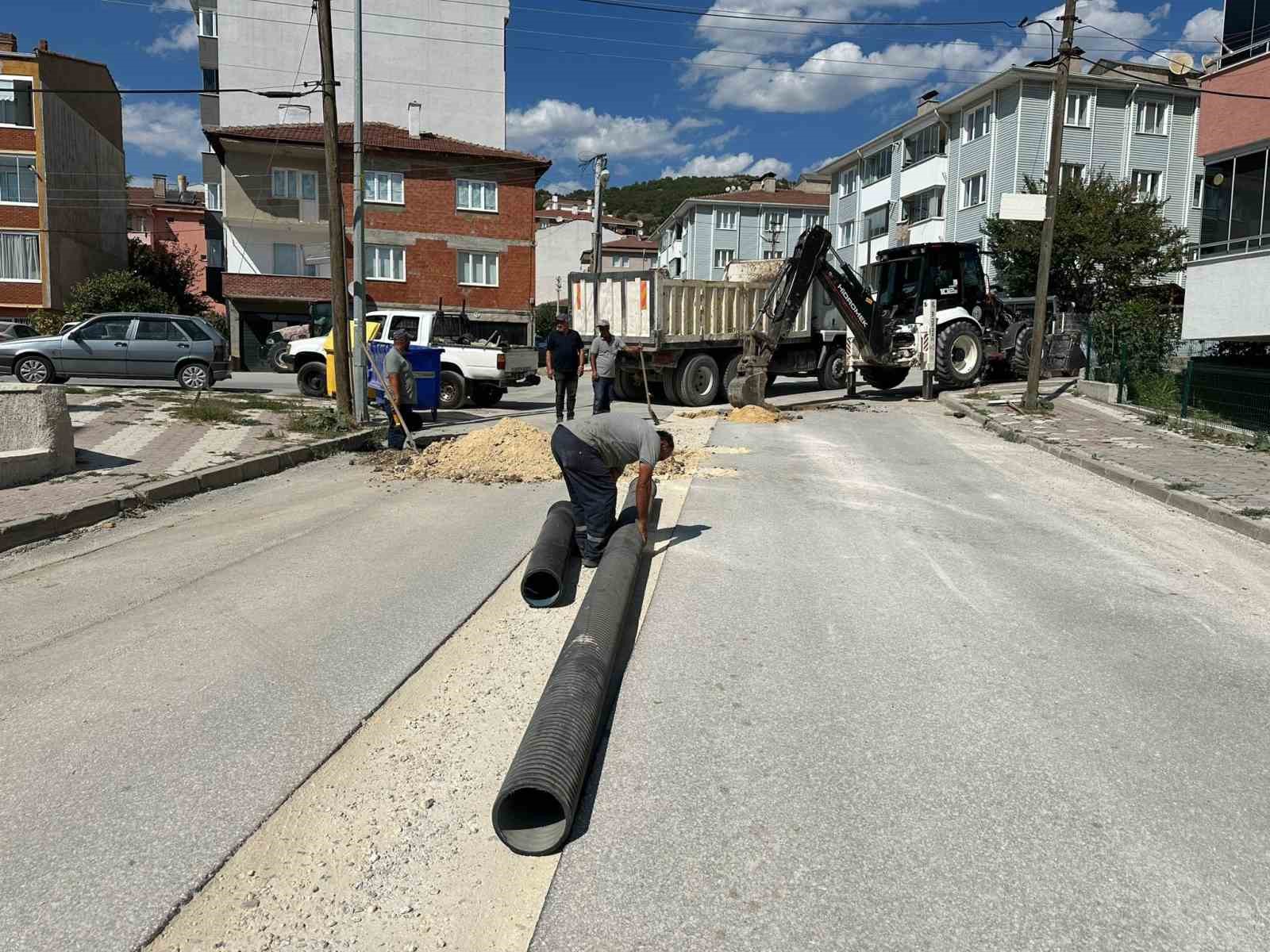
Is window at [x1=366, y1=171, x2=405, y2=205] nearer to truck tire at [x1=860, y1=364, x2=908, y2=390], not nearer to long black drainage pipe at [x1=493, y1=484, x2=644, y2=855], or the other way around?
truck tire at [x1=860, y1=364, x2=908, y2=390]

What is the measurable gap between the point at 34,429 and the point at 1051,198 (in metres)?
16.3

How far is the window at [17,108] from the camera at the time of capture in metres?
38.9

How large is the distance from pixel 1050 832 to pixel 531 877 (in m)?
1.79

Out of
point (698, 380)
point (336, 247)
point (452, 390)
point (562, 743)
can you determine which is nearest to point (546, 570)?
point (562, 743)

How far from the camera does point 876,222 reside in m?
50.2

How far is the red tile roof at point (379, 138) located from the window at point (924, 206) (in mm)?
17034

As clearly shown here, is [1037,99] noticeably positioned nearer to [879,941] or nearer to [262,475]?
[262,475]

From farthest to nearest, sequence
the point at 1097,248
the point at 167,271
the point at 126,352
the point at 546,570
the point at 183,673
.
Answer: the point at 167,271 < the point at 1097,248 < the point at 126,352 < the point at 546,570 < the point at 183,673

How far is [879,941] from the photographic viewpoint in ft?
9.20

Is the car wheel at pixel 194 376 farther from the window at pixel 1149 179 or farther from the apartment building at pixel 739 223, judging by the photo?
the apartment building at pixel 739 223

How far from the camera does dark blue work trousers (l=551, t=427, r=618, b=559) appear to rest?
6996 mm

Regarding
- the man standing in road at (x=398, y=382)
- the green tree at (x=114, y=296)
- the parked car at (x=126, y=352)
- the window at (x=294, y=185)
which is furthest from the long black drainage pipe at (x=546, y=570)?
the window at (x=294, y=185)

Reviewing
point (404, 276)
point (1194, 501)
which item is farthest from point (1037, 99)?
point (1194, 501)

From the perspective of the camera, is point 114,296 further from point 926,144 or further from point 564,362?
point 926,144
